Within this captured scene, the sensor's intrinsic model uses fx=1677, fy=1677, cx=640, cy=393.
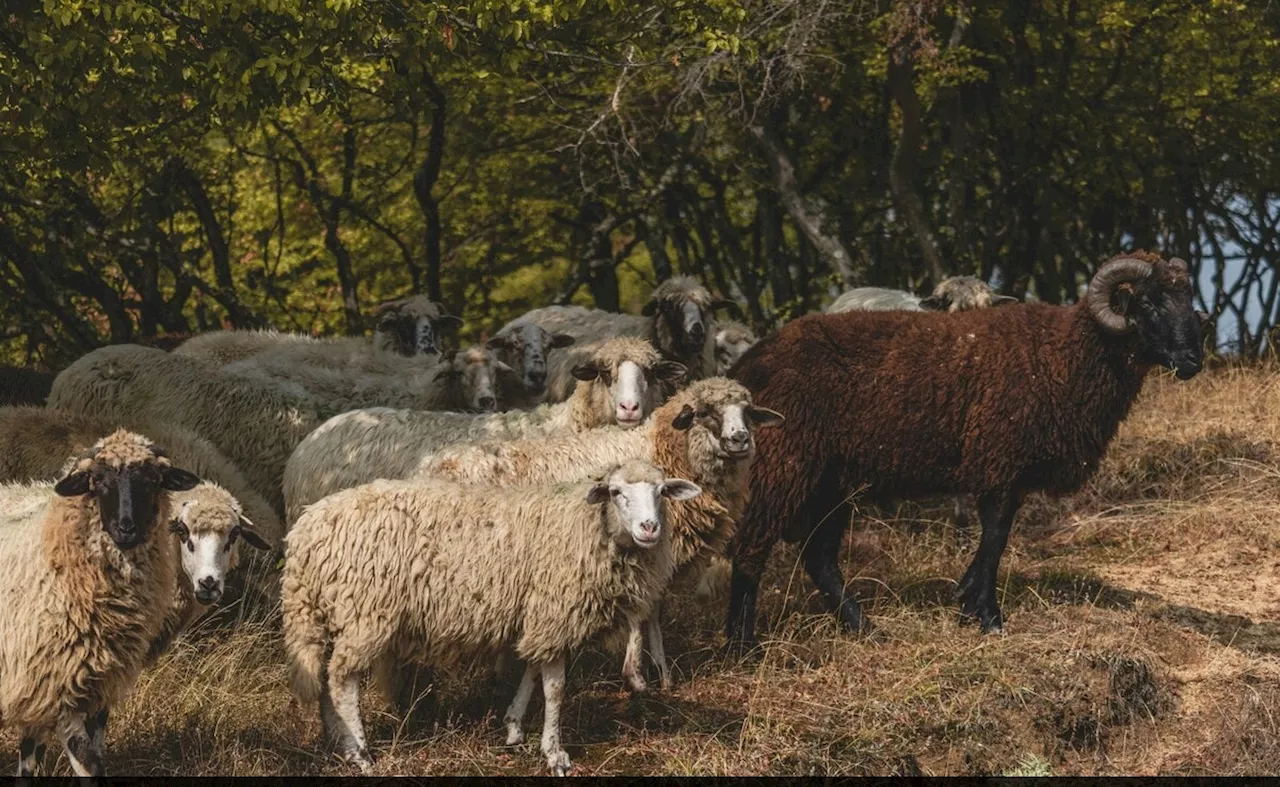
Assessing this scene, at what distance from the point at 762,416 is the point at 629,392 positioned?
1.28 m

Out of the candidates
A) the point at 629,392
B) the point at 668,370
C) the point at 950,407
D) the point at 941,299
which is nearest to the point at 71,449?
the point at 629,392

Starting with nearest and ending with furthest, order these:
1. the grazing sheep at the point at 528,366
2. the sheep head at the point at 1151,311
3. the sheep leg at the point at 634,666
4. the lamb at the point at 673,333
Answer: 1. the sheep leg at the point at 634,666
2. the sheep head at the point at 1151,311
3. the lamb at the point at 673,333
4. the grazing sheep at the point at 528,366

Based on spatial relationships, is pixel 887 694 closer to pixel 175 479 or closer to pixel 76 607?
pixel 175 479

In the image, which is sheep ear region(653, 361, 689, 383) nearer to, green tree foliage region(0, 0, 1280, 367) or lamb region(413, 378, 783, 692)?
lamb region(413, 378, 783, 692)

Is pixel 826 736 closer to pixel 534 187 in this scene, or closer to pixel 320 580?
pixel 320 580

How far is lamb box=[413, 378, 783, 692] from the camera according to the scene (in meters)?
9.02

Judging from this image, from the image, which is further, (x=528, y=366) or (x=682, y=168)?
(x=682, y=168)

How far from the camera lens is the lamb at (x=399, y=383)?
1192 centimetres

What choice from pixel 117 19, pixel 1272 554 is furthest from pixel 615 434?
pixel 1272 554

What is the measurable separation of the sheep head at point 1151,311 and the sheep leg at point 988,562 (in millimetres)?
1268

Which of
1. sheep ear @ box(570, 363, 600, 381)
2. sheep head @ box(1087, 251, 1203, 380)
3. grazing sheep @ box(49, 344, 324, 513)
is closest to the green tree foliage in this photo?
grazing sheep @ box(49, 344, 324, 513)

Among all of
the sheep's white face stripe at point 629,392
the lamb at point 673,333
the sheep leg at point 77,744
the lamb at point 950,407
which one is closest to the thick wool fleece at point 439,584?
the sheep leg at point 77,744

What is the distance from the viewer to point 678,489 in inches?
321

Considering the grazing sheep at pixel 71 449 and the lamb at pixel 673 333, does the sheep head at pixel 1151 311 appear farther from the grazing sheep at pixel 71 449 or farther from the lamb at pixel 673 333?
the grazing sheep at pixel 71 449
